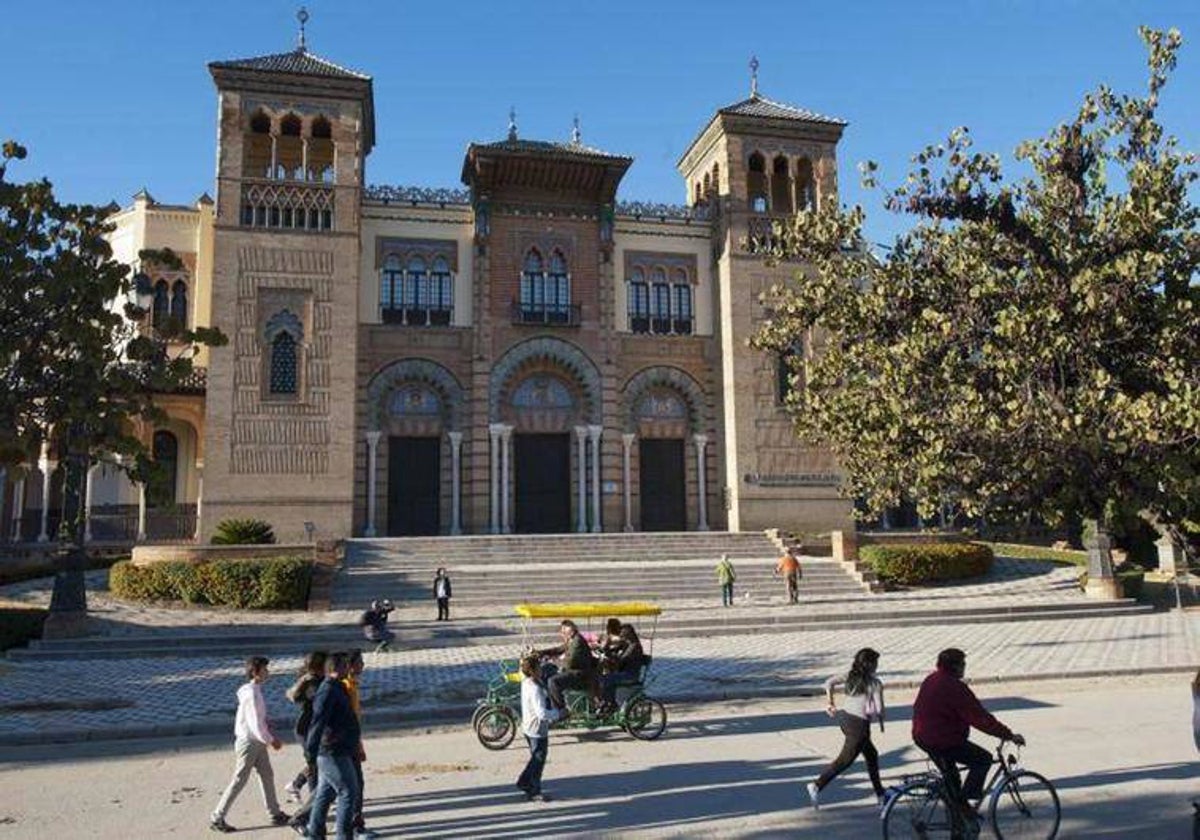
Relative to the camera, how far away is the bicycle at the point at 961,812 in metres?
5.72

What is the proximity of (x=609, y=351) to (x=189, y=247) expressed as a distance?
14160 millimetres

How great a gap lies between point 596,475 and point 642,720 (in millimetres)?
18925

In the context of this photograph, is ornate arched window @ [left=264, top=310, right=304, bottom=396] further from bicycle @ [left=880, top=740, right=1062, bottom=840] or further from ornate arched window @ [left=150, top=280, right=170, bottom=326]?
bicycle @ [left=880, top=740, right=1062, bottom=840]

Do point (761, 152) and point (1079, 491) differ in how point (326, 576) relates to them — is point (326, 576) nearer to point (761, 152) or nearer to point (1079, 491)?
point (1079, 491)

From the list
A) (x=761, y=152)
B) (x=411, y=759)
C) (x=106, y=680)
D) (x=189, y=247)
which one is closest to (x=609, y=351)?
(x=761, y=152)

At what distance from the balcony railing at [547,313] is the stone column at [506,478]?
337cm

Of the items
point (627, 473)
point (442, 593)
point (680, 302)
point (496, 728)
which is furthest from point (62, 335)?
point (680, 302)

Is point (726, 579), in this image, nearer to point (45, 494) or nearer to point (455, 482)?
point (455, 482)

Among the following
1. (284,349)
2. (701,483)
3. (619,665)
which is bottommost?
(619,665)

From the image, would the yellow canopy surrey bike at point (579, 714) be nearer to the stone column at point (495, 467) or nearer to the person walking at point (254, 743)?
the person walking at point (254, 743)

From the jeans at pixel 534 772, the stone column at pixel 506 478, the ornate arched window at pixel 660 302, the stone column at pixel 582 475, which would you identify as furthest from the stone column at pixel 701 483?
the jeans at pixel 534 772

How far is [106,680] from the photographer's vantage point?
522 inches

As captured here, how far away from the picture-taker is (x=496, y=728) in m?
9.22

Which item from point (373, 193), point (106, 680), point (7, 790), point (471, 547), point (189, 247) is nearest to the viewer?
point (7, 790)
